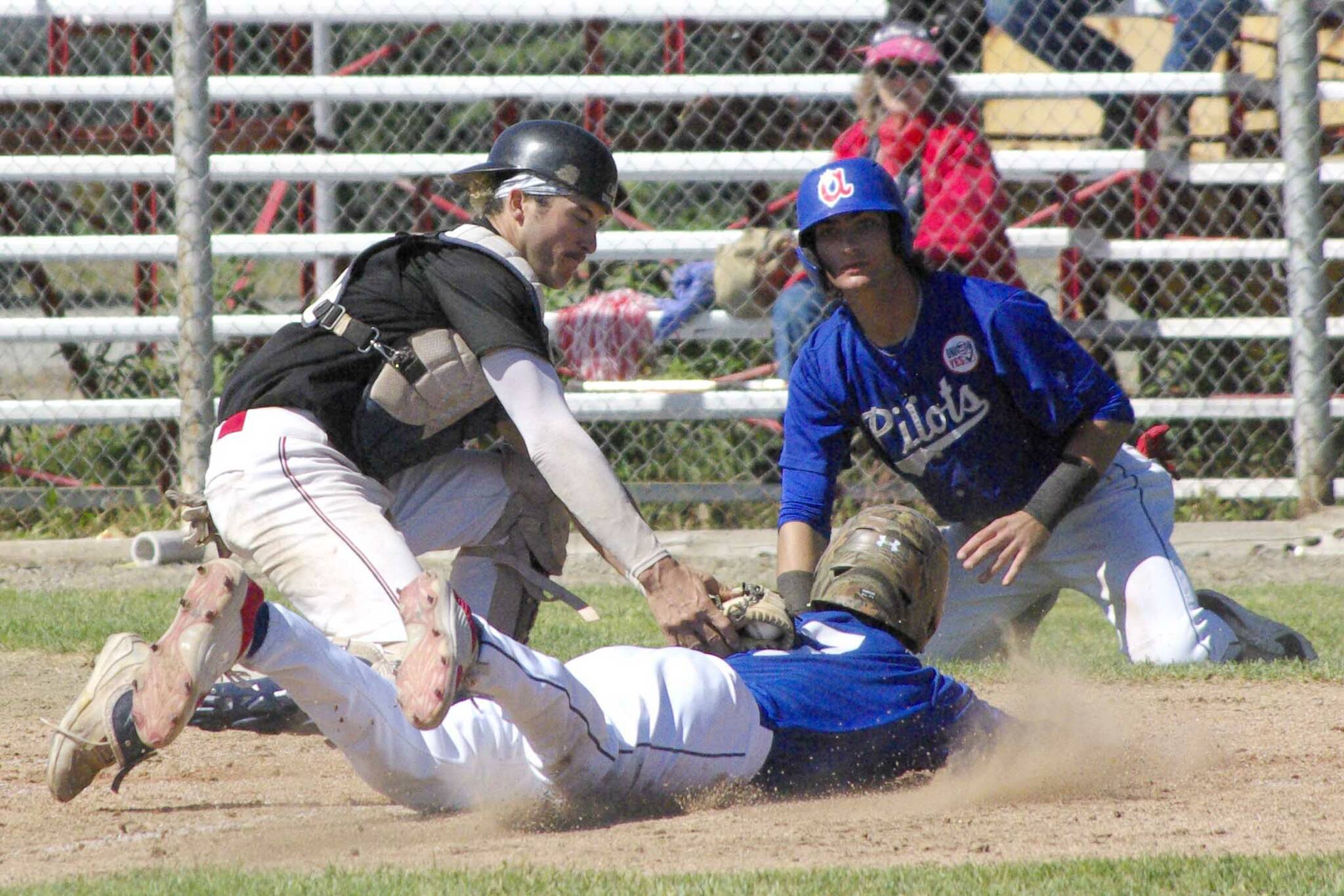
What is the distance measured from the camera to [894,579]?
359 cm

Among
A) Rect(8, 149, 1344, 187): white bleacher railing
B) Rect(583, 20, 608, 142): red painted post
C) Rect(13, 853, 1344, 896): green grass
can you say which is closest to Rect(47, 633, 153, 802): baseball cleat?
Rect(13, 853, 1344, 896): green grass

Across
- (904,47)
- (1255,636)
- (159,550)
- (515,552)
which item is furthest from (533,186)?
(904,47)

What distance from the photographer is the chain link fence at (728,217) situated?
7.84 metres

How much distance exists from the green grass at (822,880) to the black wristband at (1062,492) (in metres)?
2.10

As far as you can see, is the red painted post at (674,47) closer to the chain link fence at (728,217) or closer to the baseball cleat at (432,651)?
the chain link fence at (728,217)

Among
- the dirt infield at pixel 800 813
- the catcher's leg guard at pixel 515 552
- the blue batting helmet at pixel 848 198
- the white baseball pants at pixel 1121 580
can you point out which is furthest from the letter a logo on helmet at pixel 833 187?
the dirt infield at pixel 800 813

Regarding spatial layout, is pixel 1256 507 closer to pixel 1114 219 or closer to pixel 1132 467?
pixel 1114 219

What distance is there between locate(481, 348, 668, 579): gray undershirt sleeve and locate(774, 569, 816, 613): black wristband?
1102 mm

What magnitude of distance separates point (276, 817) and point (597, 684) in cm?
78

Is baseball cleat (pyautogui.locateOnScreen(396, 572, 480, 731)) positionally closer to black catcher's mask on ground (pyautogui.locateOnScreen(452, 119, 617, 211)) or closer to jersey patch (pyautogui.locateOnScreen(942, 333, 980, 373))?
black catcher's mask on ground (pyautogui.locateOnScreen(452, 119, 617, 211))

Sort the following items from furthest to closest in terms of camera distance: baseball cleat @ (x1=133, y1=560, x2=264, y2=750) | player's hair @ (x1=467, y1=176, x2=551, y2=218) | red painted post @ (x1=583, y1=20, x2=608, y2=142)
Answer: red painted post @ (x1=583, y1=20, x2=608, y2=142), player's hair @ (x1=467, y1=176, x2=551, y2=218), baseball cleat @ (x1=133, y1=560, x2=264, y2=750)

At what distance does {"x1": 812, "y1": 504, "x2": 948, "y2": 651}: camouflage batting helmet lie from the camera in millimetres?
3576

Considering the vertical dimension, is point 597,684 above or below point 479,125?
below

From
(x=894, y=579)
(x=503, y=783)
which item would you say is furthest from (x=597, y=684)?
(x=894, y=579)
